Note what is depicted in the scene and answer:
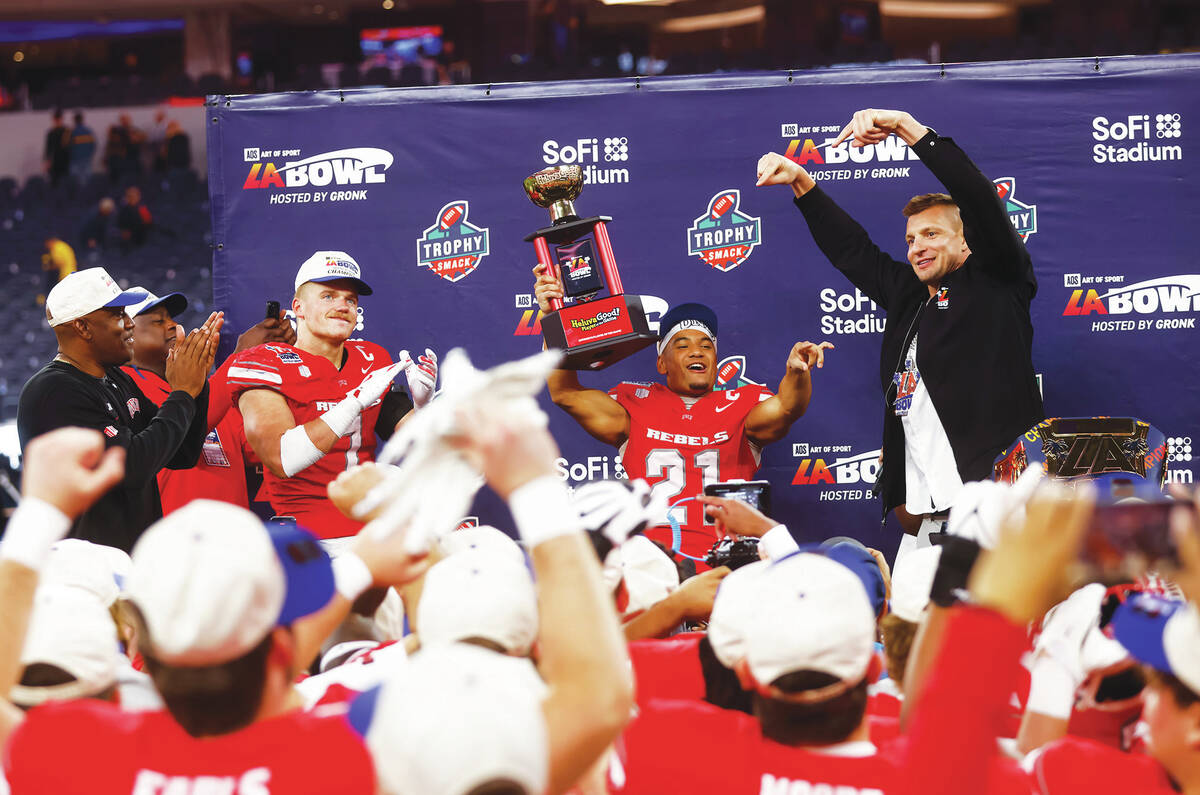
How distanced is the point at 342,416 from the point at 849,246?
7.21 ft

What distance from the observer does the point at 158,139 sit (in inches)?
583

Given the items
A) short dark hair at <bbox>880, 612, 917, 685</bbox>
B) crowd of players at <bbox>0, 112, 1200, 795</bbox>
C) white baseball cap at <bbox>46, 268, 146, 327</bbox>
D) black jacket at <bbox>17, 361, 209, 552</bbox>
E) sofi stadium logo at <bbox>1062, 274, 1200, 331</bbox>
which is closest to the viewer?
crowd of players at <bbox>0, 112, 1200, 795</bbox>

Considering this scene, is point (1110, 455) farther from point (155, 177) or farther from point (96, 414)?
point (155, 177)

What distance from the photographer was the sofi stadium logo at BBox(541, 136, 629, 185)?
5566 mm

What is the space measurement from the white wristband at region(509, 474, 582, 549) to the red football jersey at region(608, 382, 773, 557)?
3539mm

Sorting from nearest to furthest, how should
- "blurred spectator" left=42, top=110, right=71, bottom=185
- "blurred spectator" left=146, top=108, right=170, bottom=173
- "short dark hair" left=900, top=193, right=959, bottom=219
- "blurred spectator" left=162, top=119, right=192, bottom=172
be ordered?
1. "short dark hair" left=900, top=193, right=959, bottom=219
2. "blurred spectator" left=162, top=119, right=192, bottom=172
3. "blurred spectator" left=42, top=110, right=71, bottom=185
4. "blurred spectator" left=146, top=108, right=170, bottom=173

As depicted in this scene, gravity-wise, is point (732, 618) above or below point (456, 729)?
below

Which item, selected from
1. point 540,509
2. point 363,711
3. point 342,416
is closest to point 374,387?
point 342,416

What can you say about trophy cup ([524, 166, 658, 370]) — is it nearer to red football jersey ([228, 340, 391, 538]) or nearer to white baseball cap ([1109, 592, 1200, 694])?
red football jersey ([228, 340, 391, 538])

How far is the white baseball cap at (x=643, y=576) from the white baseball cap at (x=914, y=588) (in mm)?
633

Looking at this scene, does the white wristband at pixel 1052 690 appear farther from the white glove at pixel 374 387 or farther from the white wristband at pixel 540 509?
the white glove at pixel 374 387

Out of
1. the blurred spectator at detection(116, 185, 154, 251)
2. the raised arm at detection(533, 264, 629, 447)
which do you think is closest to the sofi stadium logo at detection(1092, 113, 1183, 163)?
the raised arm at detection(533, 264, 629, 447)

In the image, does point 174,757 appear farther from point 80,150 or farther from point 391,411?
point 80,150

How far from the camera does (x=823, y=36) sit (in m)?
14.0
